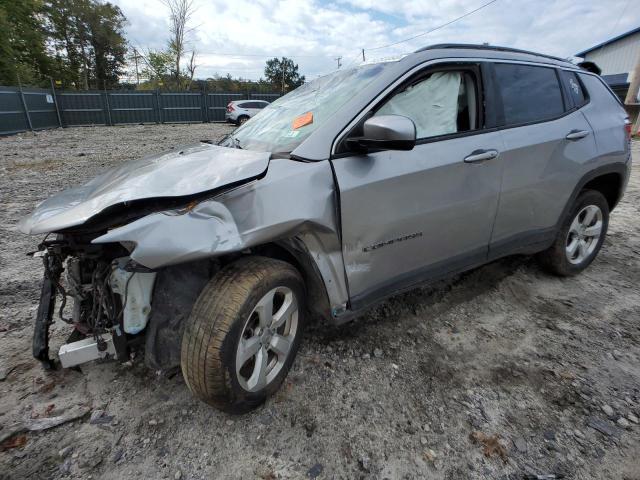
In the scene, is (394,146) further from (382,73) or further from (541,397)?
(541,397)

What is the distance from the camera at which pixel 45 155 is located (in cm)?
997

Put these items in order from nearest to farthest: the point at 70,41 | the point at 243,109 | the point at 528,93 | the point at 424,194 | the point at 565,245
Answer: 1. the point at 424,194
2. the point at 528,93
3. the point at 565,245
4. the point at 243,109
5. the point at 70,41

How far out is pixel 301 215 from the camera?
177 centimetres

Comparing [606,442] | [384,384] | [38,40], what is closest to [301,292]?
[384,384]

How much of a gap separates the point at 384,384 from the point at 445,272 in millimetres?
835

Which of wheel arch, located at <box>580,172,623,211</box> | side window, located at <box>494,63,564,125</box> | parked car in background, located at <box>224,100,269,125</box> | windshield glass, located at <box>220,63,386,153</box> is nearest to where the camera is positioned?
windshield glass, located at <box>220,63,386,153</box>

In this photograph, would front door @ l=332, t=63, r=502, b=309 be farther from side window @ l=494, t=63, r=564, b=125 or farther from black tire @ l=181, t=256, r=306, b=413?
black tire @ l=181, t=256, r=306, b=413

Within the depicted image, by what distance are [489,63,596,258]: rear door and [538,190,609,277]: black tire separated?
10.2 inches

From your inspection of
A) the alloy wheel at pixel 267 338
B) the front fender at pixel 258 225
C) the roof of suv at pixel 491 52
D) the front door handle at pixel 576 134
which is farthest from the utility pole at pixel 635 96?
the alloy wheel at pixel 267 338

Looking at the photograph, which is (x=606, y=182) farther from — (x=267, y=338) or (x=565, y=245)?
(x=267, y=338)

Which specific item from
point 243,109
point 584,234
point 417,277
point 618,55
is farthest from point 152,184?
point 618,55

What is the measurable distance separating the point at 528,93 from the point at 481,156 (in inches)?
32.5

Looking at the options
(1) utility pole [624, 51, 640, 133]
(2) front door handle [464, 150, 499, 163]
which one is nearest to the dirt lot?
(2) front door handle [464, 150, 499, 163]

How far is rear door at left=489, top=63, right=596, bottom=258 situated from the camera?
2.56 m
